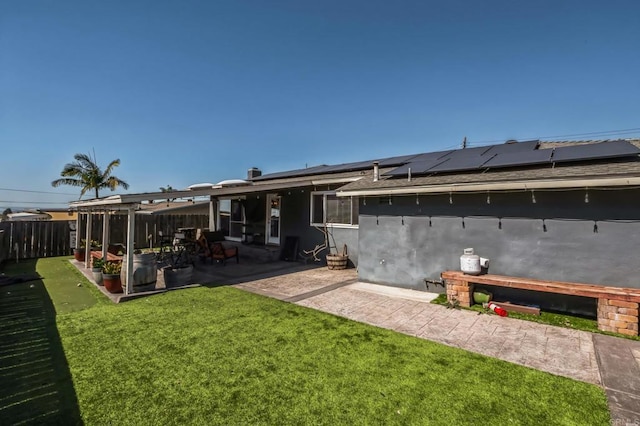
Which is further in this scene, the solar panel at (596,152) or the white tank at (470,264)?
the white tank at (470,264)

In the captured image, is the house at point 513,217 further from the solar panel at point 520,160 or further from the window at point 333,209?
the window at point 333,209

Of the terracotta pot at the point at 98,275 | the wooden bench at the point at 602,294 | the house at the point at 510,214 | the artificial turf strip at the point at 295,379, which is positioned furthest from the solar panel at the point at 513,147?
the terracotta pot at the point at 98,275

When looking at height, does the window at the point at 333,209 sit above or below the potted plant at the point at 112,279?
above

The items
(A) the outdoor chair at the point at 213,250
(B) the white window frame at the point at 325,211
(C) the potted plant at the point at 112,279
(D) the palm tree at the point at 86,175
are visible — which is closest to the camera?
(C) the potted plant at the point at 112,279

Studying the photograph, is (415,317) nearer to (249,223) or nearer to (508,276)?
(508,276)

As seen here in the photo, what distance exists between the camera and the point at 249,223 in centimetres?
1304

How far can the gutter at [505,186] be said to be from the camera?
4508 mm

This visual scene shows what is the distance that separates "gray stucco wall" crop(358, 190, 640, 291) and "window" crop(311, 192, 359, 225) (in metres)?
1.90

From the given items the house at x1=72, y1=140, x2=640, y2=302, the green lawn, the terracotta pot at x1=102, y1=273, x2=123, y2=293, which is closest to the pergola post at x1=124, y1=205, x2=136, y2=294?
the house at x1=72, y1=140, x2=640, y2=302

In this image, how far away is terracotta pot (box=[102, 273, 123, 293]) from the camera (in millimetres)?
6552

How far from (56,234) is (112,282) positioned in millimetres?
9690

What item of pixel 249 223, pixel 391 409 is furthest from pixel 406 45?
pixel 391 409

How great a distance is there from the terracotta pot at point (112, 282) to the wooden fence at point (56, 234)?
7.03 m

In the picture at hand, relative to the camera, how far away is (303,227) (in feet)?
36.0
